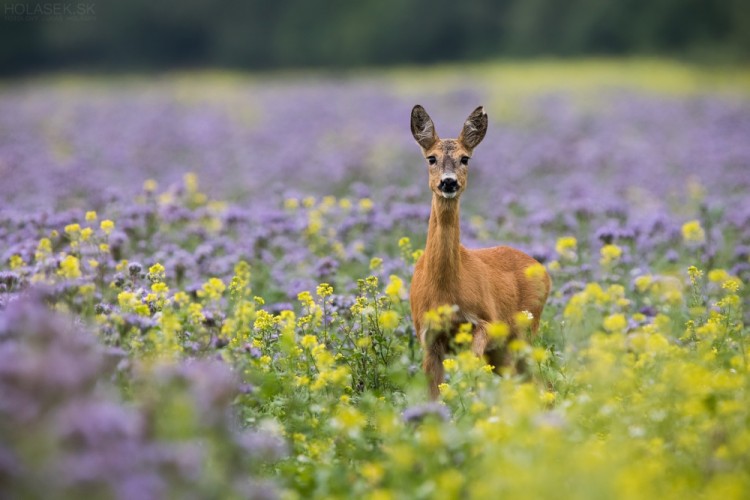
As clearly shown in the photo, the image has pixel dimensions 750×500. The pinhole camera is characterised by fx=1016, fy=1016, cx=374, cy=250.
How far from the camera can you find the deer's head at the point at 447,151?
6.56 m

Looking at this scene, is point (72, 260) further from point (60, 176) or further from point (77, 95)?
point (77, 95)

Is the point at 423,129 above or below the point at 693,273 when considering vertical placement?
above

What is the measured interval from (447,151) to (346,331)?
1.41 meters

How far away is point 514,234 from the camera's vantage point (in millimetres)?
10625

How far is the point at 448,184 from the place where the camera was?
6520mm

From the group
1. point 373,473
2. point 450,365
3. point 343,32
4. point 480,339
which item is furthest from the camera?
point 343,32

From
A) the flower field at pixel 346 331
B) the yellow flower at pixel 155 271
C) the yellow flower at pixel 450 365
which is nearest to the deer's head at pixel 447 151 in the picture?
the flower field at pixel 346 331

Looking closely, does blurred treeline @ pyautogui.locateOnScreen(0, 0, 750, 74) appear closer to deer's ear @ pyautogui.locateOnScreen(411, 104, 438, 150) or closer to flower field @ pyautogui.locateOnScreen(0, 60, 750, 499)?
flower field @ pyautogui.locateOnScreen(0, 60, 750, 499)

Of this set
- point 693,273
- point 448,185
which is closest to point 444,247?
point 448,185

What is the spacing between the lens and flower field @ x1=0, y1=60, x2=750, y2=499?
3.57 meters

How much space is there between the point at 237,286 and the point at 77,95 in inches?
1095

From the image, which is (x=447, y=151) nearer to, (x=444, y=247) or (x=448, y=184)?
(x=448, y=184)

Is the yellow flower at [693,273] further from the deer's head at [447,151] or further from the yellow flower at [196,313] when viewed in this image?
the yellow flower at [196,313]

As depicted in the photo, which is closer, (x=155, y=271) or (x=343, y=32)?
(x=155, y=271)
